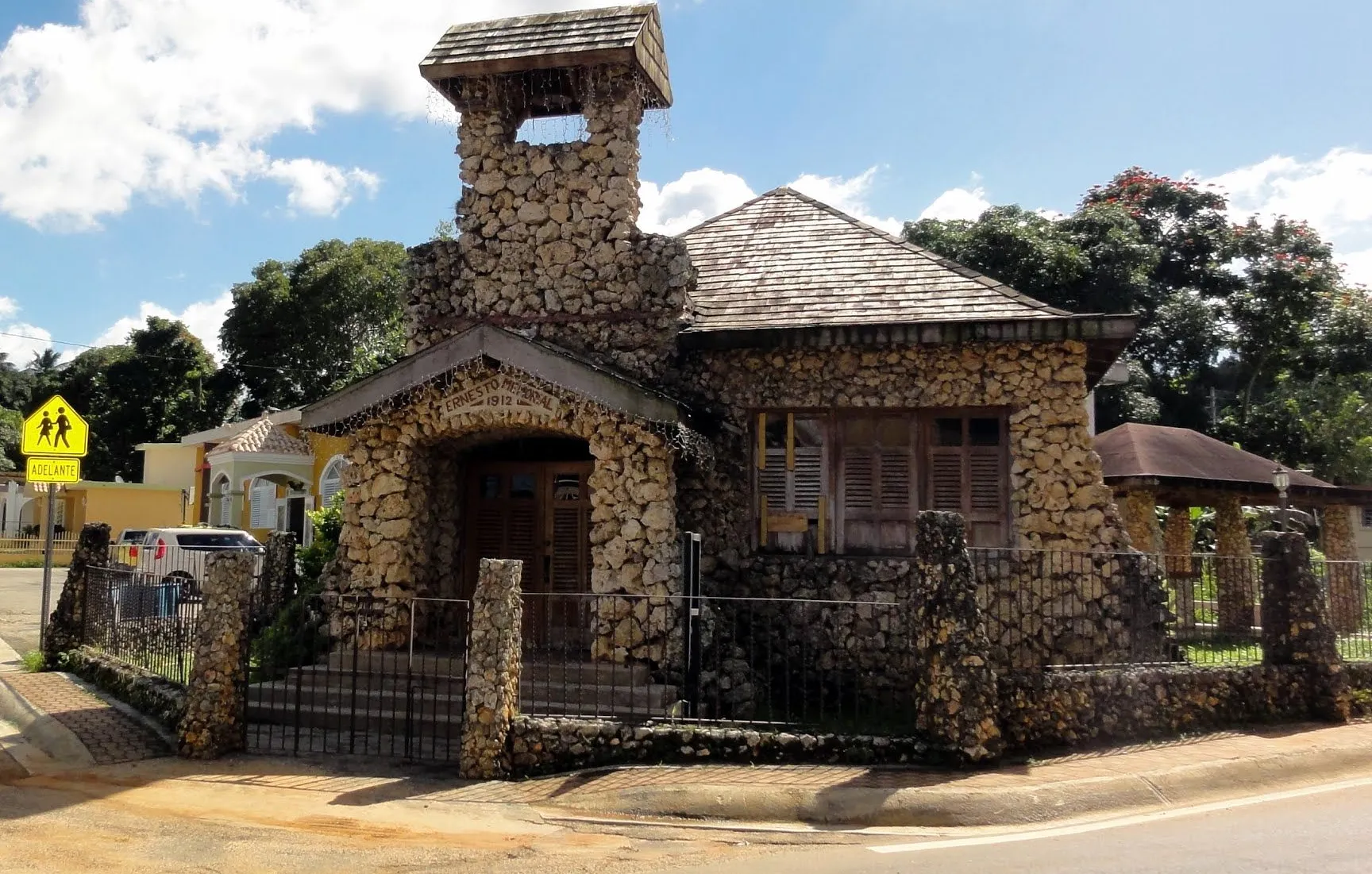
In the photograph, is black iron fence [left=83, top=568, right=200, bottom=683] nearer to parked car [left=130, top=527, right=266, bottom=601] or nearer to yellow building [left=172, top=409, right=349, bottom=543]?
parked car [left=130, top=527, right=266, bottom=601]

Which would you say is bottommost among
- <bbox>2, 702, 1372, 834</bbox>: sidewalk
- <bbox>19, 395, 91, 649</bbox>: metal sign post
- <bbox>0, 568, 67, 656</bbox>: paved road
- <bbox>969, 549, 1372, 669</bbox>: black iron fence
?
<bbox>2, 702, 1372, 834</bbox>: sidewalk

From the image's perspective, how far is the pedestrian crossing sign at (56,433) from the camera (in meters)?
12.7

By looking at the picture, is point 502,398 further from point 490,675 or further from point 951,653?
point 951,653

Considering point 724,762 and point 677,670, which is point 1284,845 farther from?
point 677,670

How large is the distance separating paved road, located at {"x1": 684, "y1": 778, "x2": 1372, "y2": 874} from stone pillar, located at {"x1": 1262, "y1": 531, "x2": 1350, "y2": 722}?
3.18 metres

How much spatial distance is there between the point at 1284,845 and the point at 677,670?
5416 mm

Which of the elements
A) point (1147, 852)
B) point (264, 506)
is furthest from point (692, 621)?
point (264, 506)

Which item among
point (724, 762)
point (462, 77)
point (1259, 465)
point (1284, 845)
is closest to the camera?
point (1284, 845)

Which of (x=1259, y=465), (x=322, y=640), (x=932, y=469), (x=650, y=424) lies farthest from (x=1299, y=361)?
(x=322, y=640)

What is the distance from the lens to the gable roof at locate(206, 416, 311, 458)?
3120cm

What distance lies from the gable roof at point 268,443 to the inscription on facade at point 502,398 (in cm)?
2253

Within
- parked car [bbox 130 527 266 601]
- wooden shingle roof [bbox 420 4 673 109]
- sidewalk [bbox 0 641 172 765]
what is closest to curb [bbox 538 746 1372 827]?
sidewalk [bbox 0 641 172 765]

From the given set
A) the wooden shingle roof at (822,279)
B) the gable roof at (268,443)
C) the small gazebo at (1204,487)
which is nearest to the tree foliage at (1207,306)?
the small gazebo at (1204,487)

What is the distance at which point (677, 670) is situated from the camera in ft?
33.3
